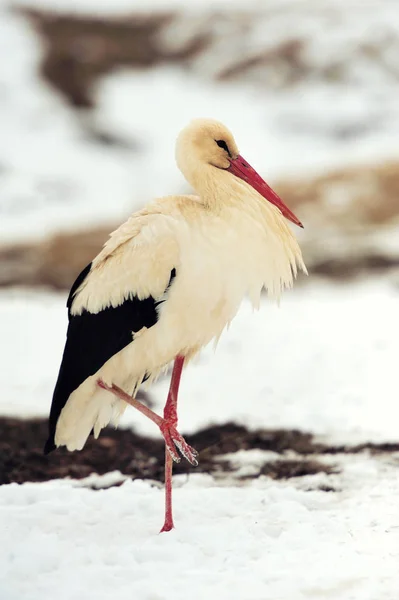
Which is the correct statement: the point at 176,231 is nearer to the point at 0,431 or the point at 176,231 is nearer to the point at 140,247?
the point at 140,247

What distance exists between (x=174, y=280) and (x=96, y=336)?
0.55 metres

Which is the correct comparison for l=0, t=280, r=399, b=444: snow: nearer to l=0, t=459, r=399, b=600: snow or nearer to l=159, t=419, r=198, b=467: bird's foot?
l=0, t=459, r=399, b=600: snow

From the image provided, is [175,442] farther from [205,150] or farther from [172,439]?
[205,150]

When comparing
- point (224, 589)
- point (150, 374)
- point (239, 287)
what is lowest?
point (224, 589)

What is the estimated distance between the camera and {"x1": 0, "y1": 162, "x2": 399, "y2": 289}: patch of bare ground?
12188mm

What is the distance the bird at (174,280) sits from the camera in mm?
3928

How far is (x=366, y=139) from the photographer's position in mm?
23281

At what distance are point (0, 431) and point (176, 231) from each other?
3.18m

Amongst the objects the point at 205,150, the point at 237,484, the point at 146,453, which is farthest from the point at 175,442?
the point at 146,453

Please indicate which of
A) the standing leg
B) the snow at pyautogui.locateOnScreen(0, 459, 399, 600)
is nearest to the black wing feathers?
the standing leg

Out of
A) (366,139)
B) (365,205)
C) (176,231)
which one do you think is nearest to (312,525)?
(176,231)

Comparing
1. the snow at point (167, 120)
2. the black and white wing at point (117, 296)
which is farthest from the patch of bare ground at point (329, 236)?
the black and white wing at point (117, 296)

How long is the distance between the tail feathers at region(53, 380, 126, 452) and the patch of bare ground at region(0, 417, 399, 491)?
92 cm

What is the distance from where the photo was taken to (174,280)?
3930 millimetres
